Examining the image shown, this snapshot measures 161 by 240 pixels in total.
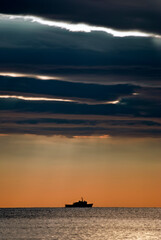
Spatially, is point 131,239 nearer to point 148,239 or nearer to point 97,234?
point 148,239

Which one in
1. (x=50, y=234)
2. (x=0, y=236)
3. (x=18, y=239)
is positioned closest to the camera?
(x=18, y=239)

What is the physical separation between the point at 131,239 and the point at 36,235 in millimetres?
25973

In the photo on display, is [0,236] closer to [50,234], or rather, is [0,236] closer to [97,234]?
[50,234]

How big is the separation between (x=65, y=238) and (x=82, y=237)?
6.57m

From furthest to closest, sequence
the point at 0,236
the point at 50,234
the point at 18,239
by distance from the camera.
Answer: the point at 50,234 < the point at 0,236 < the point at 18,239

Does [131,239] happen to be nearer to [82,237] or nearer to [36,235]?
[82,237]

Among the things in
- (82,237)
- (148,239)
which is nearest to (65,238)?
(82,237)

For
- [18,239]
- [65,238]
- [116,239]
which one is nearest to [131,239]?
[116,239]

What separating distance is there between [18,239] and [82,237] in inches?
816

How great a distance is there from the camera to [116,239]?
175 meters

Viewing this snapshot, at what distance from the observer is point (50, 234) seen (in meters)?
191

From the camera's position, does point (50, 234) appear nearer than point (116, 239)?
No

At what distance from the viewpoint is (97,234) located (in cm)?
19600

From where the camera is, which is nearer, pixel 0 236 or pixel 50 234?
pixel 0 236
